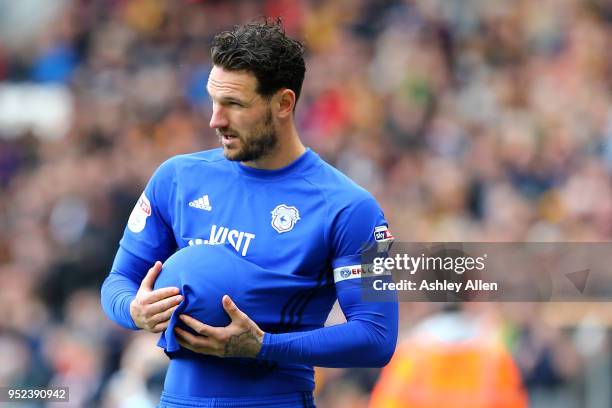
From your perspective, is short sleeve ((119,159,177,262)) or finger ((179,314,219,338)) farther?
short sleeve ((119,159,177,262))

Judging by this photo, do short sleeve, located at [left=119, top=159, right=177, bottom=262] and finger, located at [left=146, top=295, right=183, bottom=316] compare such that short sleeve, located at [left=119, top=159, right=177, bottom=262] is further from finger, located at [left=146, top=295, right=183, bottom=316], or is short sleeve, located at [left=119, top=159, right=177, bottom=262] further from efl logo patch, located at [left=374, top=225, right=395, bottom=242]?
efl logo patch, located at [left=374, top=225, right=395, bottom=242]

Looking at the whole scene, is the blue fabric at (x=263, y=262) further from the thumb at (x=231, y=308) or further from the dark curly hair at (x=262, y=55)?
the dark curly hair at (x=262, y=55)

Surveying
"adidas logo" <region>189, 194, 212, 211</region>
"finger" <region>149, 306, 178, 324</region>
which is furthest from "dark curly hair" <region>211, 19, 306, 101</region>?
"finger" <region>149, 306, 178, 324</region>

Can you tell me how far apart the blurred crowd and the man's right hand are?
335 centimetres

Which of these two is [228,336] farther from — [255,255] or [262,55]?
[262,55]

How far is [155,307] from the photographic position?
3.60m

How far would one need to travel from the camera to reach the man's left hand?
3.59 meters

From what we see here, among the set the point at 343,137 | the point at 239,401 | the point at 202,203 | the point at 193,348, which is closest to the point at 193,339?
the point at 193,348

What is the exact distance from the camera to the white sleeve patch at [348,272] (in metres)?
3.78

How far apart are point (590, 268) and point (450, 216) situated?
2474 mm

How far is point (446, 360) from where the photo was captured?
596 cm

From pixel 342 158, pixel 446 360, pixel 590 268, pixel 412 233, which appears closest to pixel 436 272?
pixel 446 360

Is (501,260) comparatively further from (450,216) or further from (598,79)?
(598,79)

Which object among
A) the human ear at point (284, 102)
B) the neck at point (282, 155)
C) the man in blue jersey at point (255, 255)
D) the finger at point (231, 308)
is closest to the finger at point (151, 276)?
the man in blue jersey at point (255, 255)
